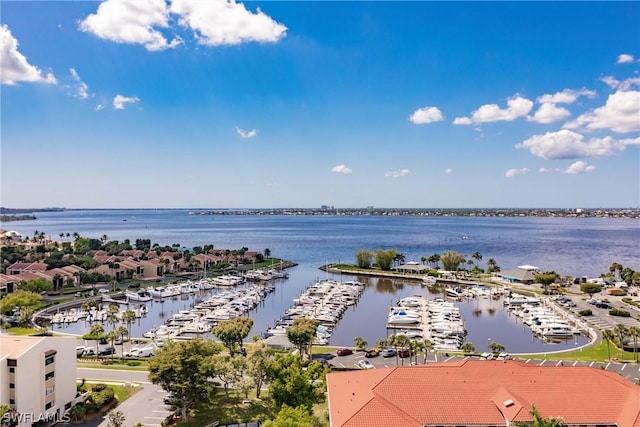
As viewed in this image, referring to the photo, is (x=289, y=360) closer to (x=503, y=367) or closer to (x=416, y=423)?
(x=416, y=423)

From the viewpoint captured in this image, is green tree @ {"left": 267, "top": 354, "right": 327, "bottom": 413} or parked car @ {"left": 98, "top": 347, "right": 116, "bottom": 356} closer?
green tree @ {"left": 267, "top": 354, "right": 327, "bottom": 413}

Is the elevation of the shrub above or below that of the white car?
above

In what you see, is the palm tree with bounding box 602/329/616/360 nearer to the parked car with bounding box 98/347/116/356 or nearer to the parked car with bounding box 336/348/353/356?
the parked car with bounding box 336/348/353/356

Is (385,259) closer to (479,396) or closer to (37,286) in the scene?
(37,286)

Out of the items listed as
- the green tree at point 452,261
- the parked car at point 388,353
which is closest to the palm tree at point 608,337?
the parked car at point 388,353

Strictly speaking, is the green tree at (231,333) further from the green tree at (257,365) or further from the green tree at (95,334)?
the green tree at (95,334)

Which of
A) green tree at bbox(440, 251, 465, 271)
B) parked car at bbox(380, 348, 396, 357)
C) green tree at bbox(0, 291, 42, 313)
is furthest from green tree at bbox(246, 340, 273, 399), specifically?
green tree at bbox(440, 251, 465, 271)

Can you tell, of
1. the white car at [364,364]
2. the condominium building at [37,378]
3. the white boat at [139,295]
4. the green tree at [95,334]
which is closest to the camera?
the condominium building at [37,378]
